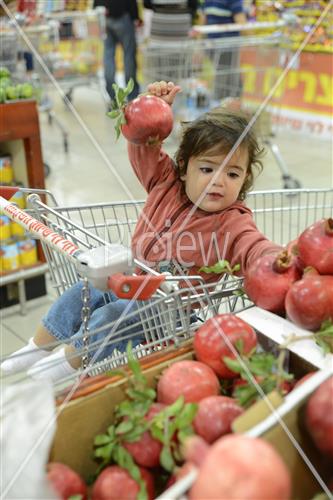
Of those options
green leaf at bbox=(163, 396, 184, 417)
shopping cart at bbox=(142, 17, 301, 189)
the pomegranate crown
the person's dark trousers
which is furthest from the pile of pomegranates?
the person's dark trousers

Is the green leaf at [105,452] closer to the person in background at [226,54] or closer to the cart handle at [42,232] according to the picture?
the cart handle at [42,232]

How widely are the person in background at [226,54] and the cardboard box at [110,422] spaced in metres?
3.38

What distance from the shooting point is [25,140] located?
246cm

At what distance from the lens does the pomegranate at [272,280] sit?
105cm

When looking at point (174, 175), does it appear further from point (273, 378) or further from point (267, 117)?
point (267, 117)

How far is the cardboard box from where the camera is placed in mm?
750

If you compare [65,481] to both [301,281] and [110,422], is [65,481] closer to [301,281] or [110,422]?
[110,422]

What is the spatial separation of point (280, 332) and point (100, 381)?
31 centimetres

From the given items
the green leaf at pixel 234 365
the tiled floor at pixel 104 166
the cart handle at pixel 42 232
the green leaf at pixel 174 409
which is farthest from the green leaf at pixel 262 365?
the tiled floor at pixel 104 166

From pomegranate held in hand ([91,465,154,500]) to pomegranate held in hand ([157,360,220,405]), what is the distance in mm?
123

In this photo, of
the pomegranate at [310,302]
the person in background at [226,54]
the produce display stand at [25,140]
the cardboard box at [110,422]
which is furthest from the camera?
the person in background at [226,54]

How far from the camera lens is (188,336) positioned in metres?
1.07

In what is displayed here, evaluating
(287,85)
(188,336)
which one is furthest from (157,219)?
(287,85)

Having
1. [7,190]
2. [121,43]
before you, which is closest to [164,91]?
[7,190]
